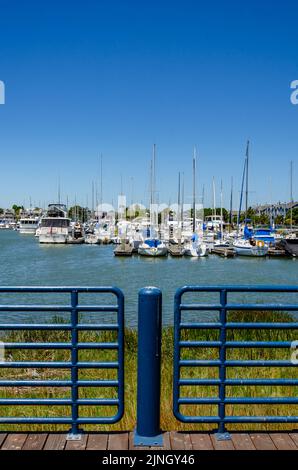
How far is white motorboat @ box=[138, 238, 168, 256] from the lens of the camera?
2168 inches

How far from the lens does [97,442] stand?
14.6 ft

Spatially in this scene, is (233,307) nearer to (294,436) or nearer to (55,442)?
(294,436)

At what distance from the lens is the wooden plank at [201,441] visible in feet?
14.3

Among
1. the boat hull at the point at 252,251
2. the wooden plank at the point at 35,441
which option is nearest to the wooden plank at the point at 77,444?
the wooden plank at the point at 35,441

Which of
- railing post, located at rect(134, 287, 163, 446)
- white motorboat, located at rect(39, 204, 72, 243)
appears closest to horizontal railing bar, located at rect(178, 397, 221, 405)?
railing post, located at rect(134, 287, 163, 446)

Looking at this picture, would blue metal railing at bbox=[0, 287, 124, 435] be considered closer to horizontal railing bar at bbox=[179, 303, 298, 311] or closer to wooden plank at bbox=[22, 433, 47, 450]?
wooden plank at bbox=[22, 433, 47, 450]

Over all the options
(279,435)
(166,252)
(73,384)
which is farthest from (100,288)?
(166,252)

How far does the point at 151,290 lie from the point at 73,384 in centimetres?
115

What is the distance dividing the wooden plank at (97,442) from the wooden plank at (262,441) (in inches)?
52.7

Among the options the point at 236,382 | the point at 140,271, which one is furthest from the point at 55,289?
the point at 140,271

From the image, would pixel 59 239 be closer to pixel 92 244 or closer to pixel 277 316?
pixel 92 244

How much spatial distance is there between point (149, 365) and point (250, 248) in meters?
53.3

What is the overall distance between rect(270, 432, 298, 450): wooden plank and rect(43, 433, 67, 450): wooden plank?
1.90 m
